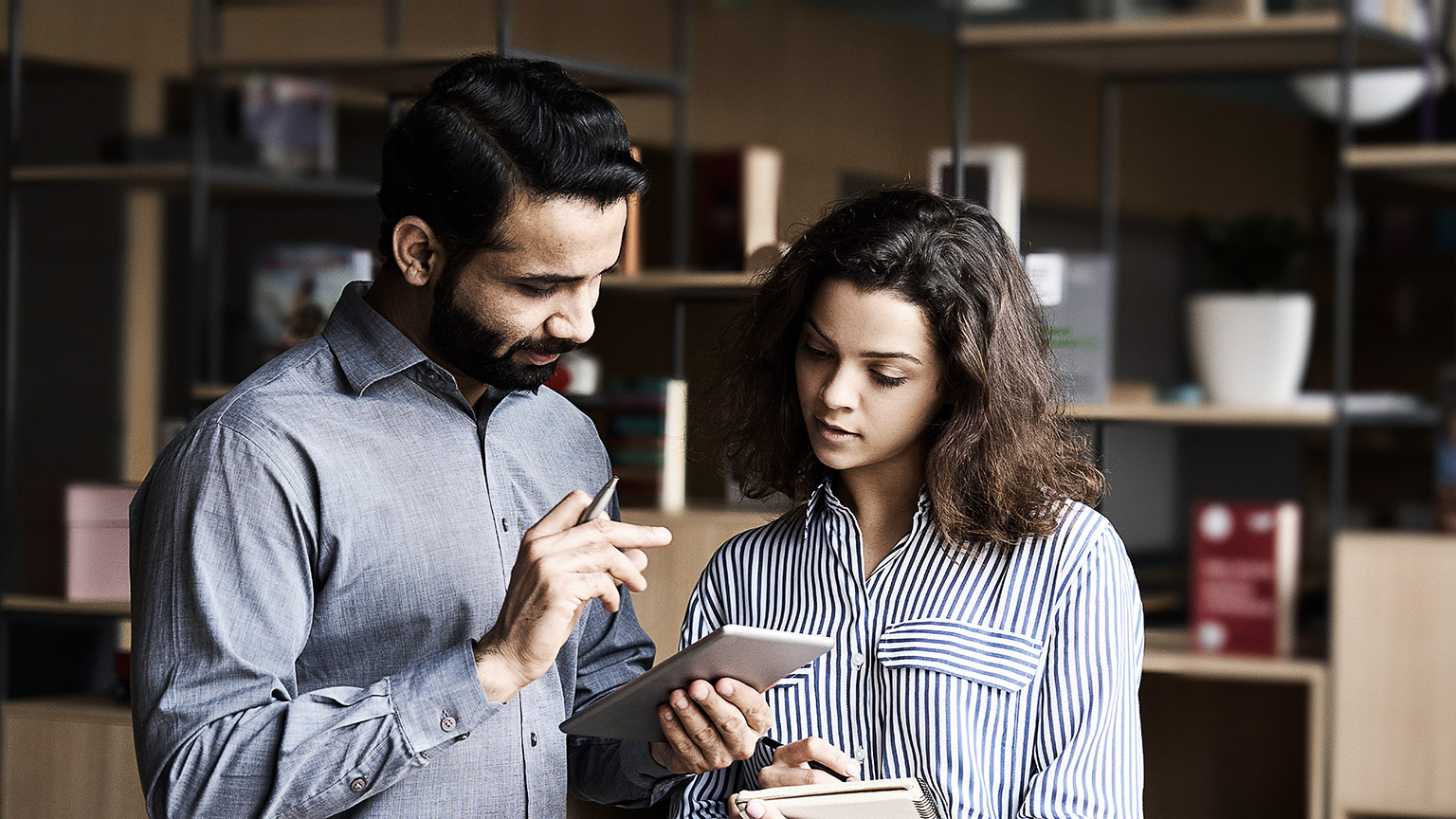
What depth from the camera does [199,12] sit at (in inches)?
127

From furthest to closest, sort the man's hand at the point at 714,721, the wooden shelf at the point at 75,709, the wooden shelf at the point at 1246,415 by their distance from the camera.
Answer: the wooden shelf at the point at 75,709 → the wooden shelf at the point at 1246,415 → the man's hand at the point at 714,721

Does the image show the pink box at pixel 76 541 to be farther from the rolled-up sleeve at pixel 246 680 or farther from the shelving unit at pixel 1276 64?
the shelving unit at pixel 1276 64

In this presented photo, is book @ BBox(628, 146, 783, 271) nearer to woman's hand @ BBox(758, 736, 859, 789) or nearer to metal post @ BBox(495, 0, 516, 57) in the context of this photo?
metal post @ BBox(495, 0, 516, 57)

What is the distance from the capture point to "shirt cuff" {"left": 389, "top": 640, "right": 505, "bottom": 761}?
49.3 inches

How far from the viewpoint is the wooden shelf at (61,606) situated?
2.85m

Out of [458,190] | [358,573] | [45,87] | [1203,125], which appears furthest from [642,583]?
[1203,125]

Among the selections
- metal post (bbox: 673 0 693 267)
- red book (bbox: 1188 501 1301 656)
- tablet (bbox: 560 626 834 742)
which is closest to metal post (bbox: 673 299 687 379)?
metal post (bbox: 673 0 693 267)

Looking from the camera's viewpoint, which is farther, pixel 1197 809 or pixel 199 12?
pixel 199 12

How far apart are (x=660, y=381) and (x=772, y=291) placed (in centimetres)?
78

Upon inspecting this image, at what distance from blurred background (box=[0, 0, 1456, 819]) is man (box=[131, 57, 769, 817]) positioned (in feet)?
1.37

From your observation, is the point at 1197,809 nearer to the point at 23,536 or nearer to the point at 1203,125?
the point at 23,536

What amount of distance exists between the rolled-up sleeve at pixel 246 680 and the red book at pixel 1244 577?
6.11ft

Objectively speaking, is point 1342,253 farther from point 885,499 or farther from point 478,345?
point 478,345

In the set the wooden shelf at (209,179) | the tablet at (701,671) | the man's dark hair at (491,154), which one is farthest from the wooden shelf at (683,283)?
the wooden shelf at (209,179)
